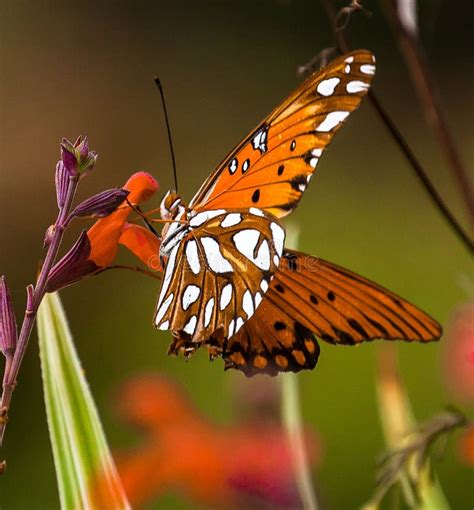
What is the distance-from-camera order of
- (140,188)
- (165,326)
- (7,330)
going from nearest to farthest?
(7,330), (140,188), (165,326)

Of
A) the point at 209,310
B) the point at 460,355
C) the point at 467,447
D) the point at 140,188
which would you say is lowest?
the point at 467,447

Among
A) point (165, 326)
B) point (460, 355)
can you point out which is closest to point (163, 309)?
point (165, 326)

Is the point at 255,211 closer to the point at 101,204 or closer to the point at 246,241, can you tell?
the point at 246,241

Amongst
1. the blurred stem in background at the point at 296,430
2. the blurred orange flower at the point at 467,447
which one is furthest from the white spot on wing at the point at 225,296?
the blurred orange flower at the point at 467,447

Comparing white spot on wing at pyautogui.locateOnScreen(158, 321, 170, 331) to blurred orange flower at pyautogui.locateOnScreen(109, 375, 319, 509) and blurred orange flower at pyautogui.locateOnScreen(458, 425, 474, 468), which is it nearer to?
blurred orange flower at pyautogui.locateOnScreen(109, 375, 319, 509)

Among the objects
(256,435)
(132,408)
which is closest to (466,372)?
(256,435)

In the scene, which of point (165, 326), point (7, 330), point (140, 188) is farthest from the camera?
point (165, 326)

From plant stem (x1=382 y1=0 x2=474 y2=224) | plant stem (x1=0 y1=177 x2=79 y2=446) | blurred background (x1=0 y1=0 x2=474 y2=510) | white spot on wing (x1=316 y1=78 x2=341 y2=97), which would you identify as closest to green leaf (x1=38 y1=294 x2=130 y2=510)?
blurred background (x1=0 y1=0 x2=474 y2=510)
